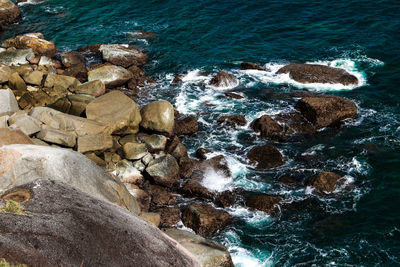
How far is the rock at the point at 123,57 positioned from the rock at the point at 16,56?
20.6 feet

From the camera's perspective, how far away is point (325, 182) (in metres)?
22.4

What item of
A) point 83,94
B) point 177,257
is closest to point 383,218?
point 177,257

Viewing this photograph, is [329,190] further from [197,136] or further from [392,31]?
[392,31]

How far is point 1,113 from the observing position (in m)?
24.9

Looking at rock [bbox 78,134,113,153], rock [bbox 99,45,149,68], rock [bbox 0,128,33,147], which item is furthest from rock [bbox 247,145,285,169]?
rock [bbox 99,45,149,68]

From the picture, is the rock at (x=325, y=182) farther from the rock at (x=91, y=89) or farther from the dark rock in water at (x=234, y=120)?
the rock at (x=91, y=89)

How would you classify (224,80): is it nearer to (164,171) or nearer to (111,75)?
(111,75)

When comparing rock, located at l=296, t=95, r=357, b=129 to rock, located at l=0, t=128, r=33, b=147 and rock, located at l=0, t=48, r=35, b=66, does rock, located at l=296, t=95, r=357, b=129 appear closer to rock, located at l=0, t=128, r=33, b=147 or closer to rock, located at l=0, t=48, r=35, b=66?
rock, located at l=0, t=128, r=33, b=147

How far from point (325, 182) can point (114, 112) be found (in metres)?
13.5

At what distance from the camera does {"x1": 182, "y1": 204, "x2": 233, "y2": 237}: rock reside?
67.1 ft

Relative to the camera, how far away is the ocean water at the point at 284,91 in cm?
2009

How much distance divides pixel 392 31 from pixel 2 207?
35.6 m

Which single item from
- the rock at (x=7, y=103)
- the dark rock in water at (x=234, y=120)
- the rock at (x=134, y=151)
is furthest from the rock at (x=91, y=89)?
the dark rock in water at (x=234, y=120)

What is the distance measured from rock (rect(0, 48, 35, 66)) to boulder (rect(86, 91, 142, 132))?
1192cm
